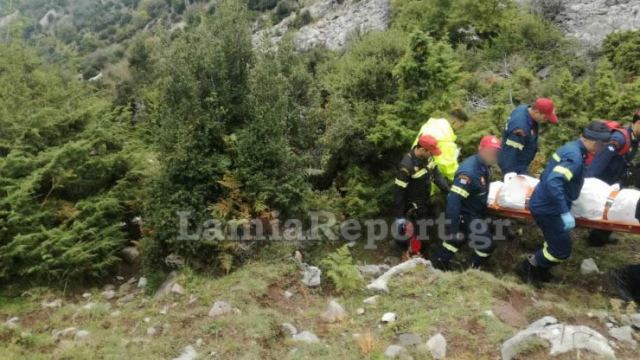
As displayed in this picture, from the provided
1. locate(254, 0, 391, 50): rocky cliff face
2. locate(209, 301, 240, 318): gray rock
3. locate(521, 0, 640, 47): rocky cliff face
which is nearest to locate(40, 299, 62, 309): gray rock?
locate(209, 301, 240, 318): gray rock

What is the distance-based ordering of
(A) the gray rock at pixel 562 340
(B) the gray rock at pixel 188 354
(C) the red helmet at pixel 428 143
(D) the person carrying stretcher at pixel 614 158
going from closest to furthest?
(A) the gray rock at pixel 562 340 < (B) the gray rock at pixel 188 354 < (C) the red helmet at pixel 428 143 < (D) the person carrying stretcher at pixel 614 158

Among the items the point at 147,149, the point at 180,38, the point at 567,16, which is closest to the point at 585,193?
the point at 180,38

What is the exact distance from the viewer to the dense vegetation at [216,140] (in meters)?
7.53

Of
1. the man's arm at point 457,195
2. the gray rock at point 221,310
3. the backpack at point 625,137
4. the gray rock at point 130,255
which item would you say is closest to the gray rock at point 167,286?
the gray rock at point 221,310

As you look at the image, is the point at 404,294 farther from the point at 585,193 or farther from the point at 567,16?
the point at 567,16

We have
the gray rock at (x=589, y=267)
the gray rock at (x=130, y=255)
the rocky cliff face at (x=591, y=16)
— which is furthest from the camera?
the rocky cliff face at (x=591, y=16)

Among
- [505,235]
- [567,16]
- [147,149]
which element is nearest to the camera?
[505,235]

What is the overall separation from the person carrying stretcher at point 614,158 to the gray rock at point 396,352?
14.5 feet

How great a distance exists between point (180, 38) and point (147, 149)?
2534 mm

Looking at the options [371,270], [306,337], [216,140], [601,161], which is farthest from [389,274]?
[601,161]

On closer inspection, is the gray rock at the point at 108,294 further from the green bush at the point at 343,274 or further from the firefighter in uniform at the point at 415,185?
the firefighter in uniform at the point at 415,185

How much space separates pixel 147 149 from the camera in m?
9.72

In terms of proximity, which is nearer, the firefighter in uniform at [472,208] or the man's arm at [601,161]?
the firefighter in uniform at [472,208]

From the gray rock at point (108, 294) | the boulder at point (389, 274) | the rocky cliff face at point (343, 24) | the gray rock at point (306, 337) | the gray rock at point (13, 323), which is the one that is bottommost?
the gray rock at point (108, 294)
